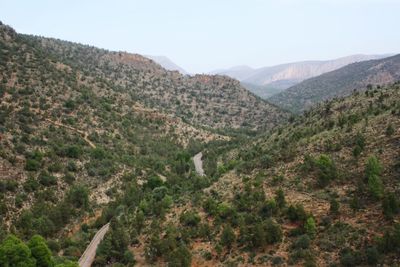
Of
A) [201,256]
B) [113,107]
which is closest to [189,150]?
[113,107]

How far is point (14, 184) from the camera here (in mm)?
45125

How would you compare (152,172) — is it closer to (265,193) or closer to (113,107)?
(113,107)

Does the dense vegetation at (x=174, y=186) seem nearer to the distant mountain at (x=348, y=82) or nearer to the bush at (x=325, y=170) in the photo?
the bush at (x=325, y=170)

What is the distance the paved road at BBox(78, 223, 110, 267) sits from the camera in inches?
1479

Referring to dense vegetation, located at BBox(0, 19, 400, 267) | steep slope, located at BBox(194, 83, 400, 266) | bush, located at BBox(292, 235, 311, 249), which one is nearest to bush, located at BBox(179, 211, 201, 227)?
dense vegetation, located at BBox(0, 19, 400, 267)

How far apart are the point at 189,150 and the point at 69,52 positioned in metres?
60.5

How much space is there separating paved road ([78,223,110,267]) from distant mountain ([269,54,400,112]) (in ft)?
416

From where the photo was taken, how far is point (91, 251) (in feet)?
131

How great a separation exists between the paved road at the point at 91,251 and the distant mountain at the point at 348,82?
12668 centimetres

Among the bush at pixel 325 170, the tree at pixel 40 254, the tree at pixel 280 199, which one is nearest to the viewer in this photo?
the tree at pixel 40 254

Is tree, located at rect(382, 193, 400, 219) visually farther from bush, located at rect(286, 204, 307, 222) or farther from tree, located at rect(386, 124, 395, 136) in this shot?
tree, located at rect(386, 124, 395, 136)

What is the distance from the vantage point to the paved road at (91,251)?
37.6m

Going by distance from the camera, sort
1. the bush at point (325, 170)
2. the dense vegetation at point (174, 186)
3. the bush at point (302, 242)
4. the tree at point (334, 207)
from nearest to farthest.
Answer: the bush at point (302, 242)
the dense vegetation at point (174, 186)
the tree at point (334, 207)
the bush at point (325, 170)

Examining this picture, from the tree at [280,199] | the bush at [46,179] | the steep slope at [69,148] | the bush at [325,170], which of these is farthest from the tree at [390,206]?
the bush at [46,179]
